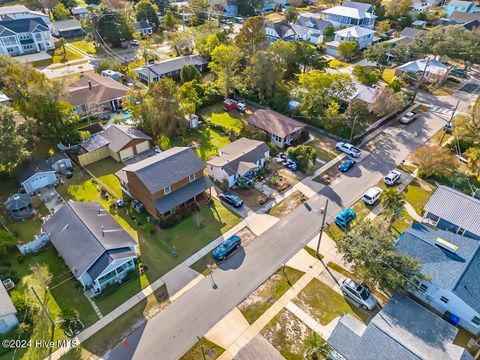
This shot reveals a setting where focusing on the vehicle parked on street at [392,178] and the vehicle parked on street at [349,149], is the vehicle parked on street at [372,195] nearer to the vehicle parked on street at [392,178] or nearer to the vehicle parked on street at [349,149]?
the vehicle parked on street at [392,178]

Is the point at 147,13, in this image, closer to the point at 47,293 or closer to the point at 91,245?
the point at 91,245

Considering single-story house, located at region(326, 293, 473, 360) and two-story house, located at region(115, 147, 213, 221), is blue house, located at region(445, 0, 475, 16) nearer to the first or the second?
two-story house, located at region(115, 147, 213, 221)

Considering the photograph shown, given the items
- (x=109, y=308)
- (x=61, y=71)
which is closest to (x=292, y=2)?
(x=61, y=71)

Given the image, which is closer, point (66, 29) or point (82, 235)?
Answer: point (82, 235)

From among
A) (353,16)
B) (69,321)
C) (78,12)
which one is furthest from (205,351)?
(78,12)

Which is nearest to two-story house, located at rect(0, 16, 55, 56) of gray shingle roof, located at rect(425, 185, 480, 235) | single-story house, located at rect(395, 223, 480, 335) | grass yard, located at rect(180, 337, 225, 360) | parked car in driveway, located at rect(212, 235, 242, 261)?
parked car in driveway, located at rect(212, 235, 242, 261)

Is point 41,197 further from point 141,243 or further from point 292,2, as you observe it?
point 292,2
